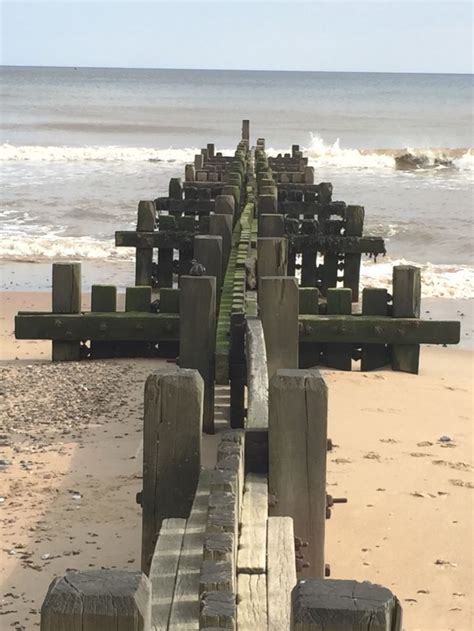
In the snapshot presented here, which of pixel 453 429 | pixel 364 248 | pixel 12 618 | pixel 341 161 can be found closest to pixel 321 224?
pixel 364 248

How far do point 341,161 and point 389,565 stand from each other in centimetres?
4388

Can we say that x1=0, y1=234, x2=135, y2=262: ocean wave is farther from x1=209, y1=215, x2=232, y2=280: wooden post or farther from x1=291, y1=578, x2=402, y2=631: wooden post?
x1=291, y1=578, x2=402, y2=631: wooden post

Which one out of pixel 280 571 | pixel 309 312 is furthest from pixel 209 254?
pixel 280 571

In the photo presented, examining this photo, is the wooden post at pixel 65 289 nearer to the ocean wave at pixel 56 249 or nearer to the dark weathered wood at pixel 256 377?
the dark weathered wood at pixel 256 377

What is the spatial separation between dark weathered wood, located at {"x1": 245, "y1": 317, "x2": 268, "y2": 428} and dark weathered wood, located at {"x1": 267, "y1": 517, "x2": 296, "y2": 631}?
0.88 metres

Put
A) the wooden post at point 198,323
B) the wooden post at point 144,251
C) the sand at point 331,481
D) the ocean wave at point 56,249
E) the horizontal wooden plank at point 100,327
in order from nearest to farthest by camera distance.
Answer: the sand at point 331,481, the wooden post at point 198,323, the horizontal wooden plank at point 100,327, the wooden post at point 144,251, the ocean wave at point 56,249

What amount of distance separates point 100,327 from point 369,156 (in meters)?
41.4

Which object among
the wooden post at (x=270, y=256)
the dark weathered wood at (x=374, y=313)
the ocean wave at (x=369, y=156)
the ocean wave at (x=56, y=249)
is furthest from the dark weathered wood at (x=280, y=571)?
the ocean wave at (x=369, y=156)

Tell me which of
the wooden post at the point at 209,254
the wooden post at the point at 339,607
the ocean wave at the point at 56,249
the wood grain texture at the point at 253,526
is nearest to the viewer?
the wooden post at the point at 339,607

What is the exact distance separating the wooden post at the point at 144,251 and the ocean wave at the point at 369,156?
33058 mm

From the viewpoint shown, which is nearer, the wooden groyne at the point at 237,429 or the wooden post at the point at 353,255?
the wooden groyne at the point at 237,429

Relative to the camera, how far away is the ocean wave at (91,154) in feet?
146

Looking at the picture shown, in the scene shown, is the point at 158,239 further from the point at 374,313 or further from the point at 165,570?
the point at 165,570

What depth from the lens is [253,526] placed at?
377cm
